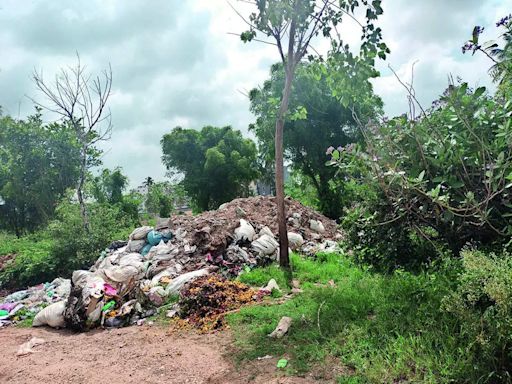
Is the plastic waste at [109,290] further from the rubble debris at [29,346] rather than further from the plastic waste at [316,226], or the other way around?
the plastic waste at [316,226]

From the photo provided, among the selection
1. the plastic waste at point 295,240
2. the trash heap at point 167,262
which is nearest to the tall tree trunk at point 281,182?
the trash heap at point 167,262

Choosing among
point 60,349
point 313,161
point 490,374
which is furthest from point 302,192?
point 490,374

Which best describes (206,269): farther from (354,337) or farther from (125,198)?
(125,198)

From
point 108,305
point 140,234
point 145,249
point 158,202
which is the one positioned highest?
point 158,202

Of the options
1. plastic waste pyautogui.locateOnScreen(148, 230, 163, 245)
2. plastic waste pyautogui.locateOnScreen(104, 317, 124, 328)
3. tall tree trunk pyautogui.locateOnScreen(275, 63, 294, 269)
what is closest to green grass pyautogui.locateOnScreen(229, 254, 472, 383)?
plastic waste pyautogui.locateOnScreen(104, 317, 124, 328)

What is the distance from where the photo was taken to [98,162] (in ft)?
64.9

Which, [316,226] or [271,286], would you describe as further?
[316,226]

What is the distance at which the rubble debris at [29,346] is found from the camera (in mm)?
4488

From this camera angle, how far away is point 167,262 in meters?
7.25

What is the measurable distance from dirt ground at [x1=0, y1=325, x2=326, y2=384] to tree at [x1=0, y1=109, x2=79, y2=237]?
15634mm

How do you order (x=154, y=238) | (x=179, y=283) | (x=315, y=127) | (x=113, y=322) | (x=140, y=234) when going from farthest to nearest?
(x=315, y=127) < (x=140, y=234) < (x=154, y=238) < (x=179, y=283) < (x=113, y=322)

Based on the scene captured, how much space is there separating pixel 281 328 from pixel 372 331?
913 millimetres

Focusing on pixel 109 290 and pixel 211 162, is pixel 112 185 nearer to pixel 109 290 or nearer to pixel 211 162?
pixel 211 162

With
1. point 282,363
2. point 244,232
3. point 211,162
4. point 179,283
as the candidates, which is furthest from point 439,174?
point 211,162
